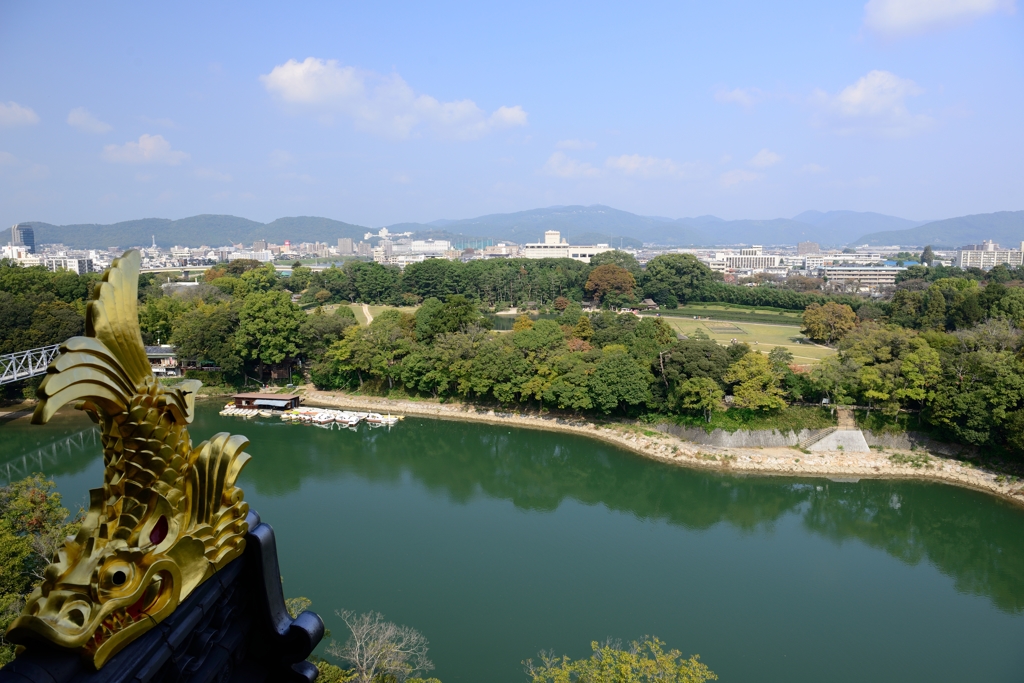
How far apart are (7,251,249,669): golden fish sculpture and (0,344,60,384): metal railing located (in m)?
13.7

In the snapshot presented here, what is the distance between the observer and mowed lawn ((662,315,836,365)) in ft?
75.7

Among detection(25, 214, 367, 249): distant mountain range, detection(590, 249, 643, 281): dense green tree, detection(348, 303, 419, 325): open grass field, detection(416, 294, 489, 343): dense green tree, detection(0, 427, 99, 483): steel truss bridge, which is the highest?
detection(25, 214, 367, 249): distant mountain range

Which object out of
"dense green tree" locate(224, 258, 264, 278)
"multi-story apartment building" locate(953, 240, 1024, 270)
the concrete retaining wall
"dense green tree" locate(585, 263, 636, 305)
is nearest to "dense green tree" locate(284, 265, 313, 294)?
"dense green tree" locate(224, 258, 264, 278)

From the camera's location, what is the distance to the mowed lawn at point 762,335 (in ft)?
75.7

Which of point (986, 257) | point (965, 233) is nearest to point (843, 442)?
point (986, 257)

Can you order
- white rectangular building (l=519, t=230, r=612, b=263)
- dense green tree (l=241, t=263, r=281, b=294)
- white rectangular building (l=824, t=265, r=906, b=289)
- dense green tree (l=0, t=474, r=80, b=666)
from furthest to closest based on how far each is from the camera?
white rectangular building (l=519, t=230, r=612, b=263), white rectangular building (l=824, t=265, r=906, b=289), dense green tree (l=241, t=263, r=281, b=294), dense green tree (l=0, t=474, r=80, b=666)

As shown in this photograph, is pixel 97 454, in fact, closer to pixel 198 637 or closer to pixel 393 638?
pixel 393 638

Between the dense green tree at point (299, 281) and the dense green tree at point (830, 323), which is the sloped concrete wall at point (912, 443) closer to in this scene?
the dense green tree at point (830, 323)

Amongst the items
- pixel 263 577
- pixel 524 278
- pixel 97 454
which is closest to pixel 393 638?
pixel 263 577

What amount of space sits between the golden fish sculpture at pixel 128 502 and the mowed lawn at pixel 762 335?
20.7 meters

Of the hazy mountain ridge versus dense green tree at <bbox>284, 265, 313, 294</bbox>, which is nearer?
dense green tree at <bbox>284, 265, 313, 294</bbox>

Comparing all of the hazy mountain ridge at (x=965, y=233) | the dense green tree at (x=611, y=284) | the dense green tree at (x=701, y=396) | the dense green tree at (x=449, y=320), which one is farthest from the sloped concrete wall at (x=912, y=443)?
the hazy mountain ridge at (x=965, y=233)

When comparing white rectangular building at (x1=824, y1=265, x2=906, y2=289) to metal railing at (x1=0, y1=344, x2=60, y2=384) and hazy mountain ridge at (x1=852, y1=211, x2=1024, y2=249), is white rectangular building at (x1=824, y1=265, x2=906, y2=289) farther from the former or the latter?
hazy mountain ridge at (x1=852, y1=211, x2=1024, y2=249)

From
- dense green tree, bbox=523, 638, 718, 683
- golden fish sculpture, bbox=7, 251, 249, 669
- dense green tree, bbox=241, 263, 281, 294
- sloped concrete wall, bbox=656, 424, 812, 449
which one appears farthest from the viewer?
dense green tree, bbox=241, 263, 281, 294
